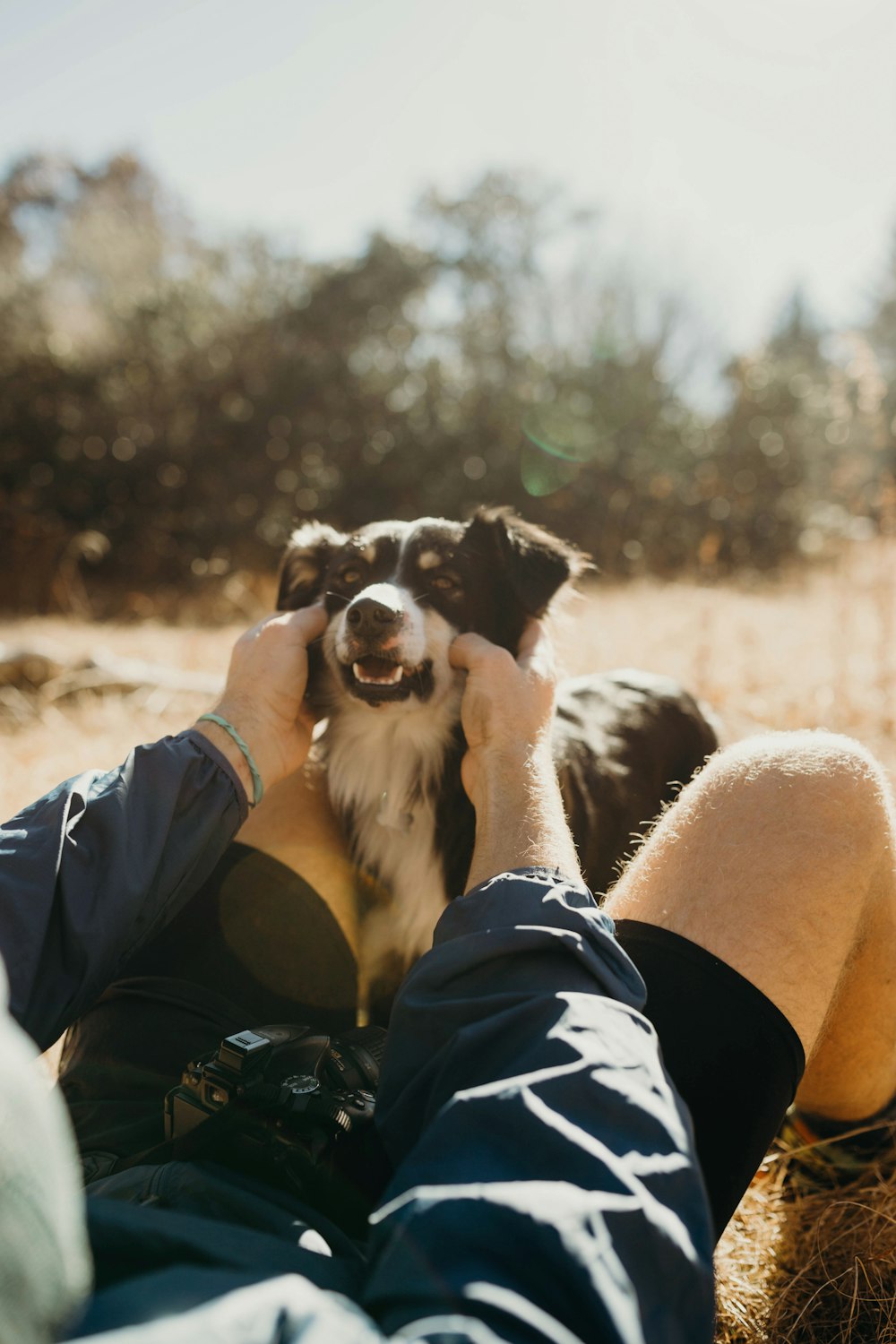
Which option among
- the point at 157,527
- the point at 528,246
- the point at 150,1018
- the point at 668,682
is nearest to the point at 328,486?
the point at 157,527

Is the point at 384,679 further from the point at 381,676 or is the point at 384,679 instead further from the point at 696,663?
the point at 696,663

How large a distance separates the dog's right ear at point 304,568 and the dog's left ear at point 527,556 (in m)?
0.47

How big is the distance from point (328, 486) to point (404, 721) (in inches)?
387

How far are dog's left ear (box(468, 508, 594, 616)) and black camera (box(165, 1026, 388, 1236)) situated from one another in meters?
1.62

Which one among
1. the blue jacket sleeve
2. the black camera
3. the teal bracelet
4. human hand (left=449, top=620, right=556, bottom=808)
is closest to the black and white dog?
human hand (left=449, top=620, right=556, bottom=808)

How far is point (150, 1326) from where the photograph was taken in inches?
28.5

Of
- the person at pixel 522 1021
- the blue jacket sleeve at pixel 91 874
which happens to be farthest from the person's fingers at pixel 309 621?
the blue jacket sleeve at pixel 91 874

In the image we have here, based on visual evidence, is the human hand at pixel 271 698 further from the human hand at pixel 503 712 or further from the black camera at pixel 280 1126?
the black camera at pixel 280 1126

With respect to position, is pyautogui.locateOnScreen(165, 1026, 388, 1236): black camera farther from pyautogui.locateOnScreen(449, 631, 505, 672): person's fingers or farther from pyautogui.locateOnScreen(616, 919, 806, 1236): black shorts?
pyautogui.locateOnScreen(449, 631, 505, 672): person's fingers

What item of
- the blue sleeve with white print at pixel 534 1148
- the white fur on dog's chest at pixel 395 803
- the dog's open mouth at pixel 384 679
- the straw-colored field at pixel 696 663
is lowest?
the straw-colored field at pixel 696 663

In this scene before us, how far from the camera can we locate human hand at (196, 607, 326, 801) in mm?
1903

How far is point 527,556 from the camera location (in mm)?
2678

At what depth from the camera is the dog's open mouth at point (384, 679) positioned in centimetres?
244

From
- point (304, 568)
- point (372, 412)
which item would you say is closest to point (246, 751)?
point (304, 568)
